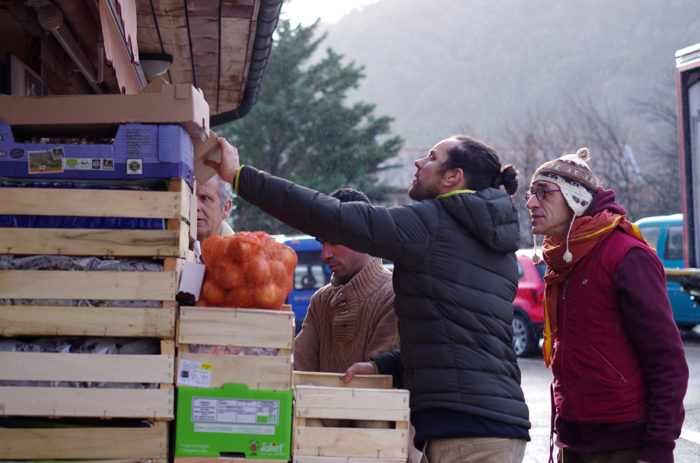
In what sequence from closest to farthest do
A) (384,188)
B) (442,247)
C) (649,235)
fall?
(442,247) → (649,235) → (384,188)

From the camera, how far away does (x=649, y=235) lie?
43.0 ft

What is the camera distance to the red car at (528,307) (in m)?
11.8

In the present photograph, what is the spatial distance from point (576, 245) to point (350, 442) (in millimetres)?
1323

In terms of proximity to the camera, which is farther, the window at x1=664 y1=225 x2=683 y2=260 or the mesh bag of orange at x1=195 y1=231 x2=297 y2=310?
the window at x1=664 y1=225 x2=683 y2=260

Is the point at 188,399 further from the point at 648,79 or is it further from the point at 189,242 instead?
the point at 648,79

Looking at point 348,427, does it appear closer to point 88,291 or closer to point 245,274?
point 245,274

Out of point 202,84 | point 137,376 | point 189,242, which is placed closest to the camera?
point 137,376

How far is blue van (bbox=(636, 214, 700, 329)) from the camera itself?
12.4 meters

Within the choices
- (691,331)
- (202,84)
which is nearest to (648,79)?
(691,331)

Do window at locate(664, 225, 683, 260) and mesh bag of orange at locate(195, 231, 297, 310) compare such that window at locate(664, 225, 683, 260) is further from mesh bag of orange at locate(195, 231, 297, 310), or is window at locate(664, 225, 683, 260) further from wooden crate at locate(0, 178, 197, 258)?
wooden crate at locate(0, 178, 197, 258)

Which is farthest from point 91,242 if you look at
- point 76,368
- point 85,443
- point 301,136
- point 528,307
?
point 301,136

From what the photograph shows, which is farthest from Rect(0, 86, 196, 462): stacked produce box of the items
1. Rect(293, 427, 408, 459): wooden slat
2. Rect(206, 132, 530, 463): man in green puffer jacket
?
Rect(293, 427, 408, 459): wooden slat

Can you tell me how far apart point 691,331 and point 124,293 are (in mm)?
13931

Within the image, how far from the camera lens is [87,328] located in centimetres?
232
